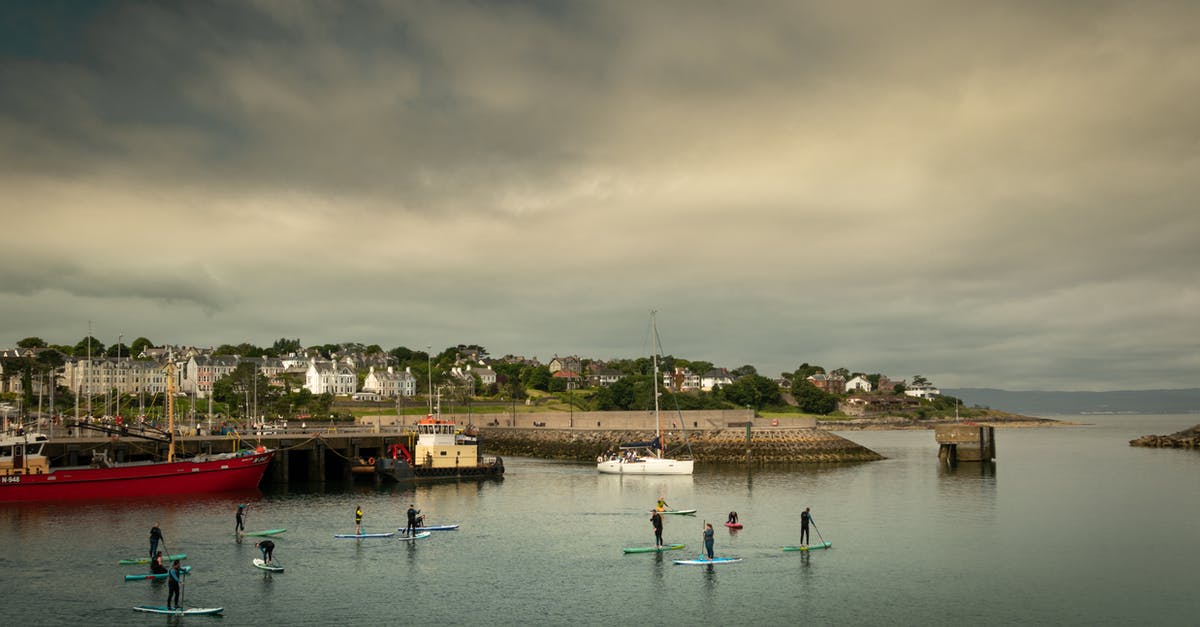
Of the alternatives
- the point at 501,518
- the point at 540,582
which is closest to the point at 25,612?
the point at 540,582

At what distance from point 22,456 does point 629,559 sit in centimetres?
4862

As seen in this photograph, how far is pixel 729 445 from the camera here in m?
108

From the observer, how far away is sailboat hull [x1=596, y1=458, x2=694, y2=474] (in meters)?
87.5

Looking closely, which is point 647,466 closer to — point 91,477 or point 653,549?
point 653,549

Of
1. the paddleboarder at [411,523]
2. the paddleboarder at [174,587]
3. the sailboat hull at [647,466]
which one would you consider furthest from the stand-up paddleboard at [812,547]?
the sailboat hull at [647,466]

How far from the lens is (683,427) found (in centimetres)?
11431

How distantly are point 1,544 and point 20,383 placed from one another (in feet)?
560

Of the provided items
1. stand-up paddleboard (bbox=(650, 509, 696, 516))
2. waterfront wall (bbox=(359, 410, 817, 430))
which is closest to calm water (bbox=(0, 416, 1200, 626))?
stand-up paddleboard (bbox=(650, 509, 696, 516))

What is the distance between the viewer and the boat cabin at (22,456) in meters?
63.2

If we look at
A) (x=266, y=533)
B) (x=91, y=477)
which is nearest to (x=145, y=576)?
(x=266, y=533)

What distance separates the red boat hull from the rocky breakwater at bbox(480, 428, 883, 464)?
44563 millimetres

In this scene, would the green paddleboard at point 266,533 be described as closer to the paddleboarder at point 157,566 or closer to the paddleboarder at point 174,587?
the paddleboarder at point 157,566

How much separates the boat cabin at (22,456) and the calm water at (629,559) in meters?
4.32

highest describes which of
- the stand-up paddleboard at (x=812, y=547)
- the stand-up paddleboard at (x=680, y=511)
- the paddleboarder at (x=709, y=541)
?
the paddleboarder at (x=709, y=541)
